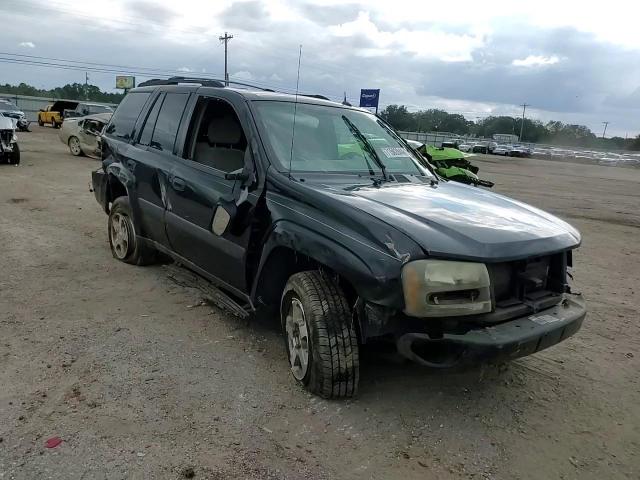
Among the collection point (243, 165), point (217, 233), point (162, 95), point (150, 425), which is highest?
point (162, 95)

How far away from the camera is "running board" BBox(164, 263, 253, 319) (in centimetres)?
401

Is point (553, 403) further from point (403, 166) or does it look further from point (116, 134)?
point (116, 134)

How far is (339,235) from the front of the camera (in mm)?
3068

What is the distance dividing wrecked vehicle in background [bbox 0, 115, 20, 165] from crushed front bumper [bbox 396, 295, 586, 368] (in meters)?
14.2

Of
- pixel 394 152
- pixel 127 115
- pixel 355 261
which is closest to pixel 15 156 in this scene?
pixel 127 115

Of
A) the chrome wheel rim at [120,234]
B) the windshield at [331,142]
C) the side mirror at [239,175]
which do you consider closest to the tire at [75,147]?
the chrome wheel rim at [120,234]

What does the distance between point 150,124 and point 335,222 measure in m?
2.95

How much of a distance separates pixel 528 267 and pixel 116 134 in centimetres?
461

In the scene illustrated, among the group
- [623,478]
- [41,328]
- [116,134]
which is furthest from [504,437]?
[116,134]

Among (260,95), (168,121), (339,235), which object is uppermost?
(260,95)

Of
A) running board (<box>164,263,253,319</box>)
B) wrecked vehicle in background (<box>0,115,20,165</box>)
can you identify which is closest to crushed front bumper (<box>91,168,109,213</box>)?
running board (<box>164,263,253,319</box>)

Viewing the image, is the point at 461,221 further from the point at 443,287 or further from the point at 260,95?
the point at 260,95

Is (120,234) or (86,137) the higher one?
(86,137)

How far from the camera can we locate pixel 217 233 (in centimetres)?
405
